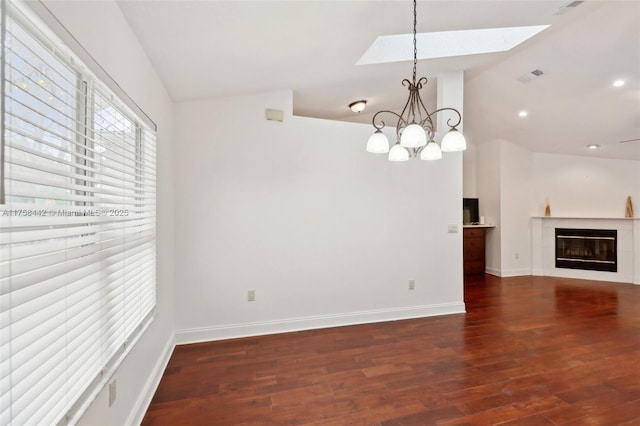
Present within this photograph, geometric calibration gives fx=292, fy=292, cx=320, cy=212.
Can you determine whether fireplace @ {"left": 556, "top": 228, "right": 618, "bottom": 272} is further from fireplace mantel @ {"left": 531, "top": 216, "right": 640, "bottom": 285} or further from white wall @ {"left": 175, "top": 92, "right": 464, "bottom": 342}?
white wall @ {"left": 175, "top": 92, "right": 464, "bottom": 342}

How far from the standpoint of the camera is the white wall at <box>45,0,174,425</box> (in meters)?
1.30

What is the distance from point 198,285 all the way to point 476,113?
526 cm

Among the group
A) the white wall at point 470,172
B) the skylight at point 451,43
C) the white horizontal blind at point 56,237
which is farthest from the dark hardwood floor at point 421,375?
the white wall at point 470,172

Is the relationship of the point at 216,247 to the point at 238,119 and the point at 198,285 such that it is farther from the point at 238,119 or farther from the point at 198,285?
the point at 238,119

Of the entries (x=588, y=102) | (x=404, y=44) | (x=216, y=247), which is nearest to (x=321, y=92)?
(x=404, y=44)

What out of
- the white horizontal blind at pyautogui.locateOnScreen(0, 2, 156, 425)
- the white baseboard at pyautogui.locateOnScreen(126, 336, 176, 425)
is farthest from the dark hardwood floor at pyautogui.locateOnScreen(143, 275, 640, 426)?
the white horizontal blind at pyautogui.locateOnScreen(0, 2, 156, 425)

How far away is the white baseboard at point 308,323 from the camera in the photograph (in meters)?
Result: 3.07

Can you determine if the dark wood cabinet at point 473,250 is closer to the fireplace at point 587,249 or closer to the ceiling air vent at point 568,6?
the fireplace at point 587,249

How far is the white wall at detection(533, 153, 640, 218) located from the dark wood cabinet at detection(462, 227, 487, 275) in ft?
4.78

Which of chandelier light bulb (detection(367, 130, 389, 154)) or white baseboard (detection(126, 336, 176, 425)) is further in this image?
chandelier light bulb (detection(367, 130, 389, 154))

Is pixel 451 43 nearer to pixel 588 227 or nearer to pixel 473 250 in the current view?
pixel 473 250

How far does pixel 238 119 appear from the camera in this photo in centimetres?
316

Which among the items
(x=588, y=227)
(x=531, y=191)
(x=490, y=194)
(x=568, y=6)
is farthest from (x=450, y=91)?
(x=588, y=227)

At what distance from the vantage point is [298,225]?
3355 mm
